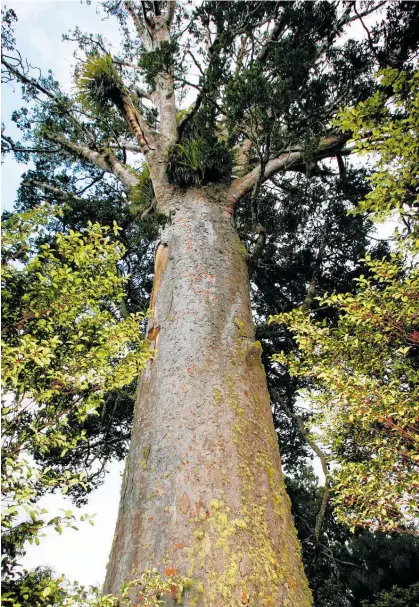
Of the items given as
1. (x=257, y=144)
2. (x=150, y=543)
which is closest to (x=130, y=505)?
(x=150, y=543)

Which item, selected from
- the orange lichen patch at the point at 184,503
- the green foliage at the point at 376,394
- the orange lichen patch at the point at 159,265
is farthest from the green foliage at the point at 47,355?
the green foliage at the point at 376,394

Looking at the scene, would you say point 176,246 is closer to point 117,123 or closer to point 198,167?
point 198,167

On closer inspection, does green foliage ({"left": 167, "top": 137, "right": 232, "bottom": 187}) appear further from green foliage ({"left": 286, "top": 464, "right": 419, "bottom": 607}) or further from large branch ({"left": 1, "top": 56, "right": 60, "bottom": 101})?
green foliage ({"left": 286, "top": 464, "right": 419, "bottom": 607})

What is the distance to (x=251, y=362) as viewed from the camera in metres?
3.16

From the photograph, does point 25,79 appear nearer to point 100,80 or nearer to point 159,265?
point 100,80

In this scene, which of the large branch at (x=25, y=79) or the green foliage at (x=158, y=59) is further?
the large branch at (x=25, y=79)

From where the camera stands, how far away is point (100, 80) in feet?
19.9

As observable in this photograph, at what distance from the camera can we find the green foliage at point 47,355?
1.67 meters

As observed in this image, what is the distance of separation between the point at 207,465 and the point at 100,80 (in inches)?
239

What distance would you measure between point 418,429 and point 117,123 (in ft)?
26.0

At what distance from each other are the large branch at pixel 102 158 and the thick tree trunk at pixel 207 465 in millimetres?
3978

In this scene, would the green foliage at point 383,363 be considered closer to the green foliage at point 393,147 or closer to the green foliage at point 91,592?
the green foliage at point 393,147

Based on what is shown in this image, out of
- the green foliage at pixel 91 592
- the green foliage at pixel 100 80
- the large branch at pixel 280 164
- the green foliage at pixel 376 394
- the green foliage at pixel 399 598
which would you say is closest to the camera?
the green foliage at pixel 91 592

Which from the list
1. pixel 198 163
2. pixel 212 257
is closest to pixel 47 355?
pixel 212 257
